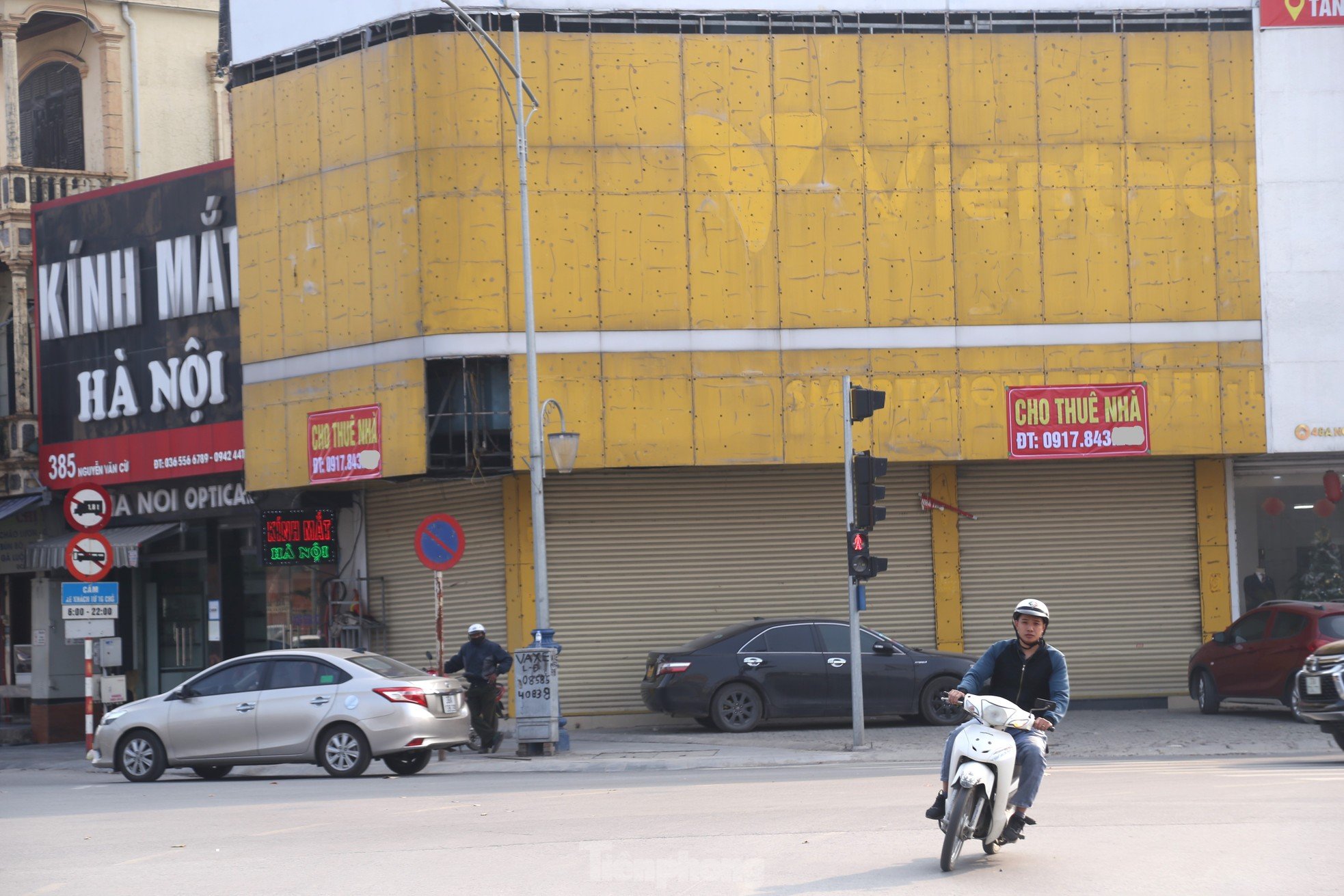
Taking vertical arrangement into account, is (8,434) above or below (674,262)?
below

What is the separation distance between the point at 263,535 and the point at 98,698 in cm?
341

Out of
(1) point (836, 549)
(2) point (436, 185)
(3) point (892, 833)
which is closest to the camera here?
(3) point (892, 833)

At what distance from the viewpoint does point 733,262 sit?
2455cm

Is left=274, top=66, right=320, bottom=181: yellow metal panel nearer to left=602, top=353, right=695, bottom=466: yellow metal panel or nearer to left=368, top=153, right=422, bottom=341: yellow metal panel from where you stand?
left=368, top=153, right=422, bottom=341: yellow metal panel

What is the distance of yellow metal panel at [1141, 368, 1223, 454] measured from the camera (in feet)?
81.4

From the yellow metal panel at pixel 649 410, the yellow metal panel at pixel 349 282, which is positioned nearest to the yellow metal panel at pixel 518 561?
the yellow metal panel at pixel 649 410

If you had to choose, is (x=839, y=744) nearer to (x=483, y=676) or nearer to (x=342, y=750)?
(x=483, y=676)

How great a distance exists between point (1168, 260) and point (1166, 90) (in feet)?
8.36

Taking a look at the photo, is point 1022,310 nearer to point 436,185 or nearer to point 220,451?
point 436,185

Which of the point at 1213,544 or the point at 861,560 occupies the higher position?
the point at 861,560

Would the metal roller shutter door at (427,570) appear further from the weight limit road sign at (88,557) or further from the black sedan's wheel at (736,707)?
the weight limit road sign at (88,557)

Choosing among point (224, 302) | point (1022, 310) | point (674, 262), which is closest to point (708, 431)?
point (674, 262)

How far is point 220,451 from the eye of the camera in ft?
92.0

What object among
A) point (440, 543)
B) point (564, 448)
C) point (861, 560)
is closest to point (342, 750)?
point (440, 543)
